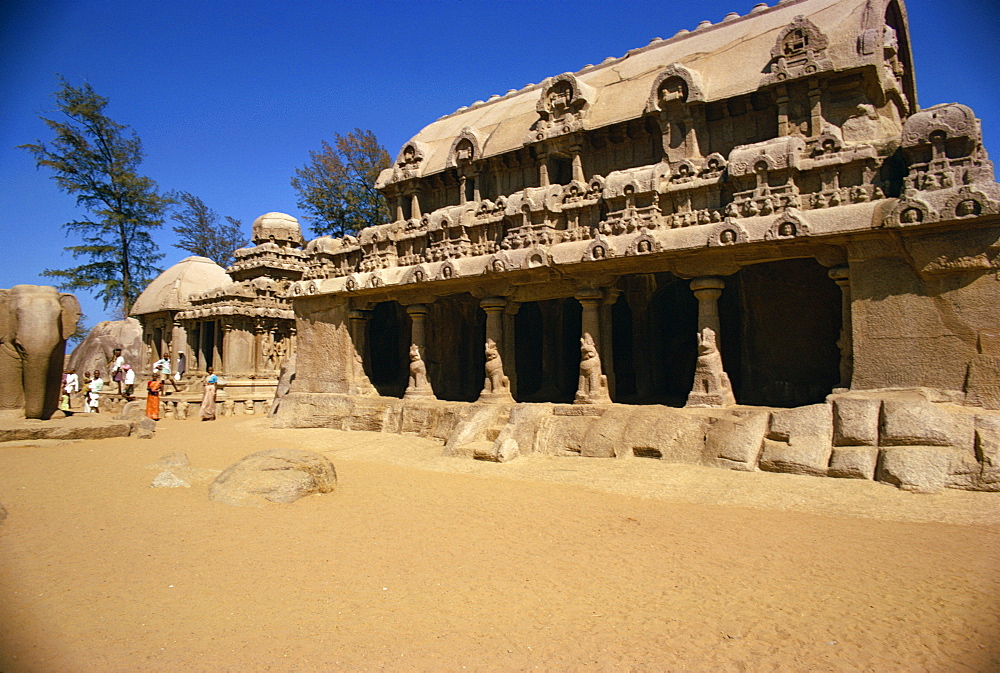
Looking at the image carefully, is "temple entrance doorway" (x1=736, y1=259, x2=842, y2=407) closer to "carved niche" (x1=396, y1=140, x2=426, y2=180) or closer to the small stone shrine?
"carved niche" (x1=396, y1=140, x2=426, y2=180)

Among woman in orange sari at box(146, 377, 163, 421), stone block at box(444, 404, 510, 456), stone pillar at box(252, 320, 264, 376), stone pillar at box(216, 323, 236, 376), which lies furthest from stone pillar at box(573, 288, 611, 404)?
stone pillar at box(216, 323, 236, 376)

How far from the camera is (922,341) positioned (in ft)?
23.6

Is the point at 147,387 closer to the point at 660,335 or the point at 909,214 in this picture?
the point at 660,335

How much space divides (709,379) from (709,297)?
46.8 inches

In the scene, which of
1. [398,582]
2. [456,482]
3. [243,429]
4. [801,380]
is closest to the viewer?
[398,582]

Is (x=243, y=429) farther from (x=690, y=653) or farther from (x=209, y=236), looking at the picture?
(x=209, y=236)

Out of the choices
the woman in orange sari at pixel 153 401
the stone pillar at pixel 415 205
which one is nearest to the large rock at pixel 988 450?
the stone pillar at pixel 415 205

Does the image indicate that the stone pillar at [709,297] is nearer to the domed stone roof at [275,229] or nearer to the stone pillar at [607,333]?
the stone pillar at [607,333]

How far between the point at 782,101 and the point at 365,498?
27.6 ft

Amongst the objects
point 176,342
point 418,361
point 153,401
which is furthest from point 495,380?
point 176,342

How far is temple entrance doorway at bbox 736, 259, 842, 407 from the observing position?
33.9 ft

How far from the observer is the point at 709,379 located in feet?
28.9

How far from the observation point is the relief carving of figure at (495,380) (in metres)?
11.0

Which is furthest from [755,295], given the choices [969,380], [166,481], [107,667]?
[107,667]
